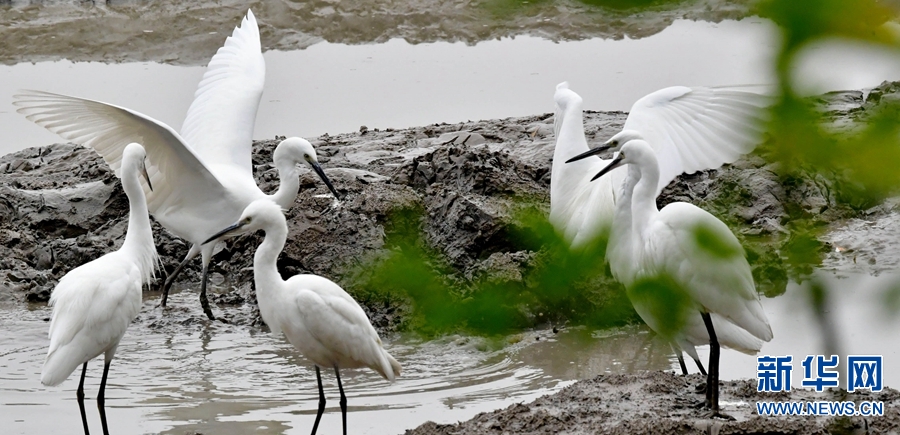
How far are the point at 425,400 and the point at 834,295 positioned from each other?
450 centimetres

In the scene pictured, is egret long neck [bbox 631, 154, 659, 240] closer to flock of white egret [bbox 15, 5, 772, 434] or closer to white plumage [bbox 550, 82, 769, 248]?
flock of white egret [bbox 15, 5, 772, 434]

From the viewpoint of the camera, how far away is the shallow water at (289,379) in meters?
5.10

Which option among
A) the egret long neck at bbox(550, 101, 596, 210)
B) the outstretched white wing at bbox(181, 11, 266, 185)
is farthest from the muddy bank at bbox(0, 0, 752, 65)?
the egret long neck at bbox(550, 101, 596, 210)

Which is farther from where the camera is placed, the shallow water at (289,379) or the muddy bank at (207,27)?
the muddy bank at (207,27)

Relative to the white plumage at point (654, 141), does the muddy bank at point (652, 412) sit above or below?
below

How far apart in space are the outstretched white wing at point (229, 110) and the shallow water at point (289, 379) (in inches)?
67.4

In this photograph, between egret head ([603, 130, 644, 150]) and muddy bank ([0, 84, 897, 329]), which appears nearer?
egret head ([603, 130, 644, 150])

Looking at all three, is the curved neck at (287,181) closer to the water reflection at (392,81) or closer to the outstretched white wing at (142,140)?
the outstretched white wing at (142,140)

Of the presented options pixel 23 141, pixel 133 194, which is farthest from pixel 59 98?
pixel 23 141

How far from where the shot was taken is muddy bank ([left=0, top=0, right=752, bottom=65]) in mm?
15711

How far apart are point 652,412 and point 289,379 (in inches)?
88.5

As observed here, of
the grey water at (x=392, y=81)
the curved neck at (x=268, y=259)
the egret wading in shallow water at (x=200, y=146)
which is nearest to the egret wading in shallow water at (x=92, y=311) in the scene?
the curved neck at (x=268, y=259)

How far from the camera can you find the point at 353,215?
7.27 metres

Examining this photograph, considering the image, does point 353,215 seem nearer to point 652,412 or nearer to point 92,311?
point 92,311
